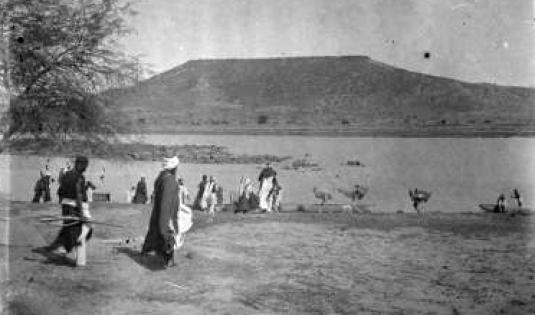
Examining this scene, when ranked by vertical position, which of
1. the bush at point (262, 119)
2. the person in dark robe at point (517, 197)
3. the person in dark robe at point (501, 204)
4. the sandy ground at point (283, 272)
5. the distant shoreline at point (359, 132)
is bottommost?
the sandy ground at point (283, 272)

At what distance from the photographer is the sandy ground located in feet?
19.7

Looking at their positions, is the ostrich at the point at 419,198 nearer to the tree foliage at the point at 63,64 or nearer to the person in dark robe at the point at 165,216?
the tree foliage at the point at 63,64

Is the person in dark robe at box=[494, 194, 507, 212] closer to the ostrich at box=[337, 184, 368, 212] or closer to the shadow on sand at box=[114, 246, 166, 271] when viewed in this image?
the ostrich at box=[337, 184, 368, 212]

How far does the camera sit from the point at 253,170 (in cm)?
1393

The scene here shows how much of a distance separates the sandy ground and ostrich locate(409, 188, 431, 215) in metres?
3.39

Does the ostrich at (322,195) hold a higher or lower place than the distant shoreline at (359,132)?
lower

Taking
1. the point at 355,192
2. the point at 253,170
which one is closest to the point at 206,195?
the point at 253,170

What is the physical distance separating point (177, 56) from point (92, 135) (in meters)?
2.39

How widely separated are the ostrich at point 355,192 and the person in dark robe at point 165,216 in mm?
7446

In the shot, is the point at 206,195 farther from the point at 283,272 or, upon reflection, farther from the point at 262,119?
the point at 262,119

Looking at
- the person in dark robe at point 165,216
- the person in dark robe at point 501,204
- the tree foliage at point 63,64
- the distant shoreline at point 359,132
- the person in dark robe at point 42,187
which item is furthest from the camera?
the distant shoreline at point 359,132

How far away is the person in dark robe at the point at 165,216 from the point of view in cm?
693

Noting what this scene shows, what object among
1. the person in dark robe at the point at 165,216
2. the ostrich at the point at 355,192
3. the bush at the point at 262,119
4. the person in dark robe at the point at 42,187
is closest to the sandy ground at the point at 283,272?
the person in dark robe at the point at 165,216

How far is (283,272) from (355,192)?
6.96 m
